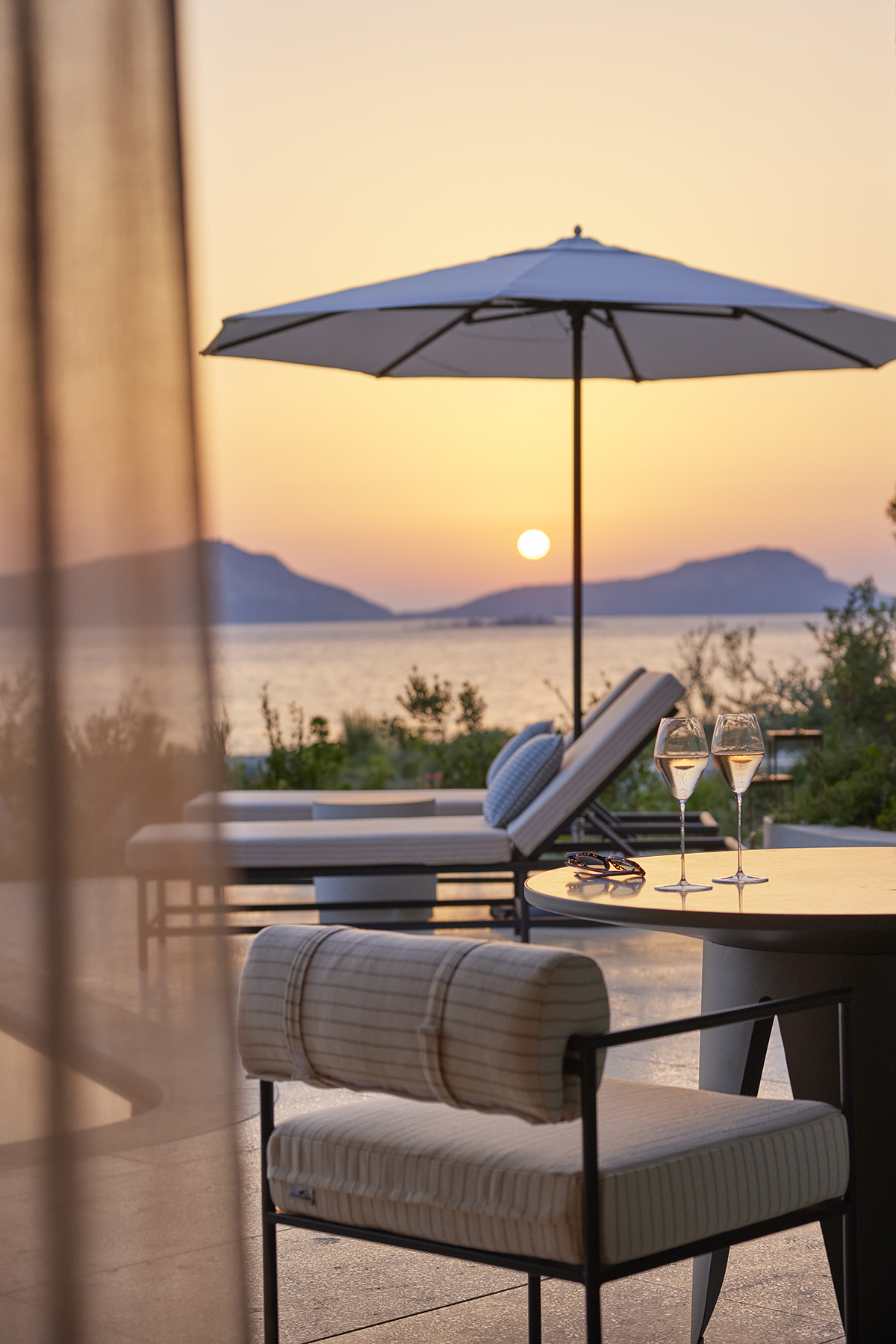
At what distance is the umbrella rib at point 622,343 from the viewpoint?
6602 millimetres

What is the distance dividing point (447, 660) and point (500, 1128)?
107ft

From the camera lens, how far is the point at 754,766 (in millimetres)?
2186

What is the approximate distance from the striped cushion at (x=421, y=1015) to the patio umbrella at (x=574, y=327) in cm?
399

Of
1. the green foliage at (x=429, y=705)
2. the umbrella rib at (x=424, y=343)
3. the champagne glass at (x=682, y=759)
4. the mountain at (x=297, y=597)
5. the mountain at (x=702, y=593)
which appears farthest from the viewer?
the mountain at (x=702, y=593)

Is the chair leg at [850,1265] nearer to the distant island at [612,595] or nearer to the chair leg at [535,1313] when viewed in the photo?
the chair leg at [535,1313]

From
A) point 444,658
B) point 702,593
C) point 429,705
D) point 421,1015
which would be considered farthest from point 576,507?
point 444,658

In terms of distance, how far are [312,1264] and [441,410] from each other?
20.2 m

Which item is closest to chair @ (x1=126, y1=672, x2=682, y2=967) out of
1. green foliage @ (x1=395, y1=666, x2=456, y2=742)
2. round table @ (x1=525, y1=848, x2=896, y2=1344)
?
round table @ (x1=525, y1=848, x2=896, y2=1344)

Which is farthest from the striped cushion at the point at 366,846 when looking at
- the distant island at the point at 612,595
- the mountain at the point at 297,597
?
the mountain at the point at 297,597

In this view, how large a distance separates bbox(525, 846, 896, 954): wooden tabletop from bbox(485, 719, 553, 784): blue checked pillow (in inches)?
121

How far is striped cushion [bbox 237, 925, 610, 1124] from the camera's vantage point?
1.50m

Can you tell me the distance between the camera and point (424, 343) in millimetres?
6695

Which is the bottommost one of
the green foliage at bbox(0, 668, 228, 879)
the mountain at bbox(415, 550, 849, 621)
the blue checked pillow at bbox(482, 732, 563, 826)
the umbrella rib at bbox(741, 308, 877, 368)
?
the blue checked pillow at bbox(482, 732, 563, 826)

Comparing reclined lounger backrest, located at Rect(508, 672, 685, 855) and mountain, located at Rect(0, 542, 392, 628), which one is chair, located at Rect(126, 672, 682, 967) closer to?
reclined lounger backrest, located at Rect(508, 672, 685, 855)
